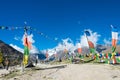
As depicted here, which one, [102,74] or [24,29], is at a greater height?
[24,29]

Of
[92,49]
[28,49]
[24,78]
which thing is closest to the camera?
[24,78]

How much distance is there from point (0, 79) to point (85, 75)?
1247 cm

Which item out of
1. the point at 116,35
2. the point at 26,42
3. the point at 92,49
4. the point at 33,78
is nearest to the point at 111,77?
the point at 33,78

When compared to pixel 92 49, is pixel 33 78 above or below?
below

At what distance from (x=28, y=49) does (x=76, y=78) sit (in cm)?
1420

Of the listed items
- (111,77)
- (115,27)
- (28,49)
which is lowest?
(111,77)

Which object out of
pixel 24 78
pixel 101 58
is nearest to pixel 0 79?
pixel 24 78

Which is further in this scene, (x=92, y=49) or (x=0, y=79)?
(x=92, y=49)

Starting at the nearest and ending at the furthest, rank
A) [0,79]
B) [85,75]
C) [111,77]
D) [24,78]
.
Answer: [111,77] → [85,75] → [24,78] → [0,79]

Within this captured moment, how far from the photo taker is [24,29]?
47.0 meters

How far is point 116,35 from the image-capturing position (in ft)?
150

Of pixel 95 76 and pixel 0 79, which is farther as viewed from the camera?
pixel 0 79

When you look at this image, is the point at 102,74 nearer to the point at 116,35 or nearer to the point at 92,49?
the point at 116,35

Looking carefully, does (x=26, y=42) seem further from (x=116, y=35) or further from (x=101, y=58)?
(x=101, y=58)
